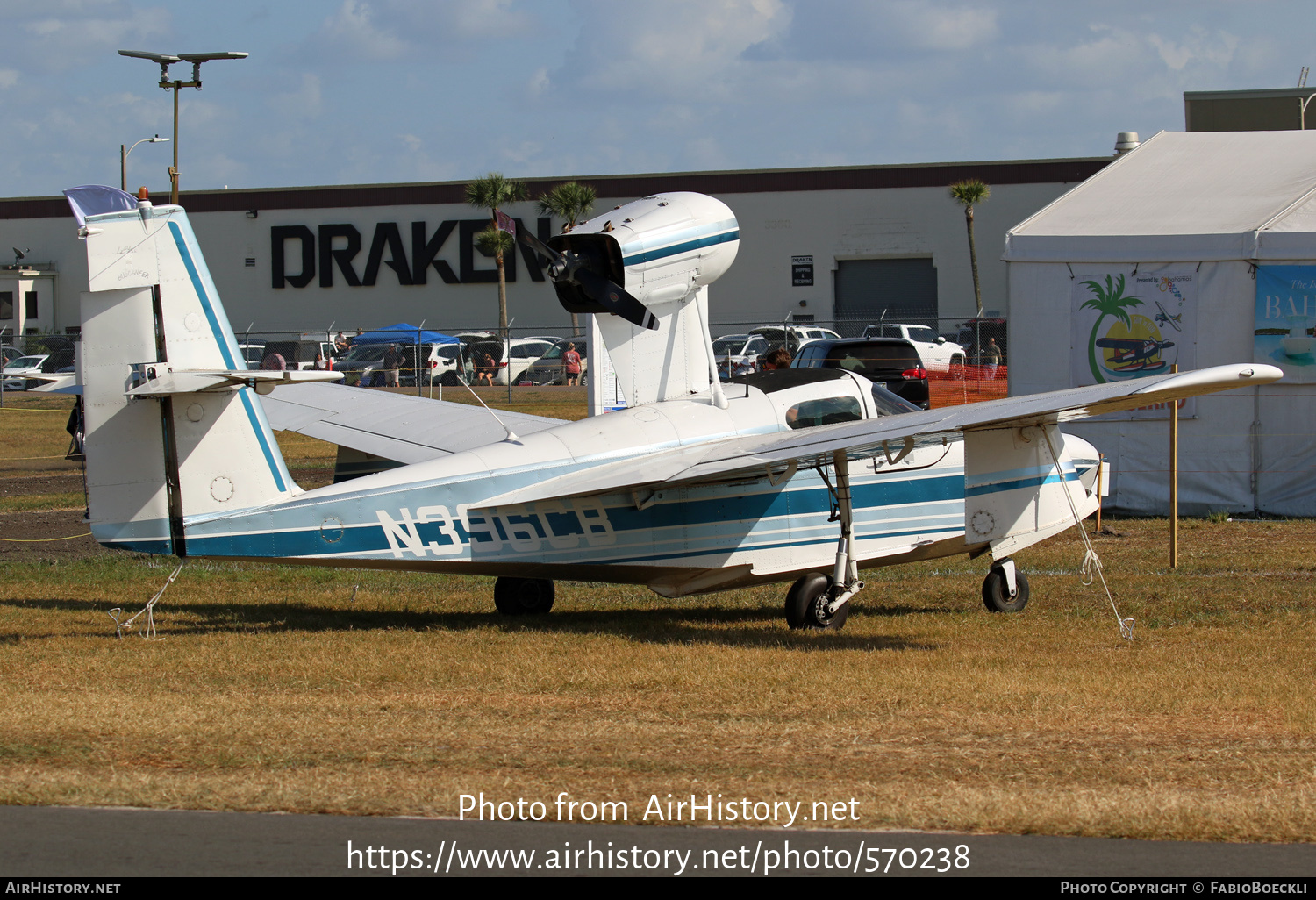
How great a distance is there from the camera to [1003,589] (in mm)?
11734

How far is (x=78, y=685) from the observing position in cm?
862

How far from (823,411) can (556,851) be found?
680 cm

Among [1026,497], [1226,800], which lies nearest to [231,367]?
[1026,497]

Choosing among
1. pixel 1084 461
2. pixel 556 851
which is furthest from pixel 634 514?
pixel 556 851

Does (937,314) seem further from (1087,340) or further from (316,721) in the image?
(316,721)

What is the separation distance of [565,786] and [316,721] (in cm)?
212

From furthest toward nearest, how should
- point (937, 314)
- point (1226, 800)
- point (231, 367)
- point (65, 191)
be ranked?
point (937, 314), point (231, 367), point (65, 191), point (1226, 800)

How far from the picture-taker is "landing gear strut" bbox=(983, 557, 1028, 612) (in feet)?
38.3

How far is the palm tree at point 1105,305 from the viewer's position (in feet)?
58.4

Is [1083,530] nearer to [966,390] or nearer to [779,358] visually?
[779,358]

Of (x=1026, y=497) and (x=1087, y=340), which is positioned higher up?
(x=1087, y=340)

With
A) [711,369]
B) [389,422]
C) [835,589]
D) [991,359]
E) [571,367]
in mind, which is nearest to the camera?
[835,589]

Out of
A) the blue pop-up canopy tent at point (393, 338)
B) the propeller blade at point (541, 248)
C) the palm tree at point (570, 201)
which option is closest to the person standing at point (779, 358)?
the propeller blade at point (541, 248)

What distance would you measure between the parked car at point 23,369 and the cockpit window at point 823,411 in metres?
40.1
